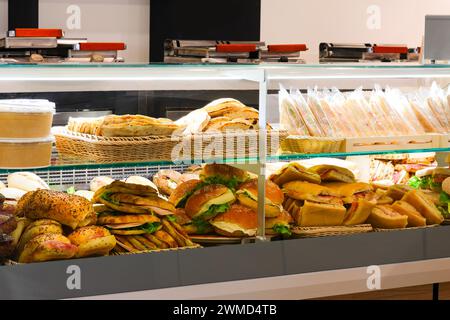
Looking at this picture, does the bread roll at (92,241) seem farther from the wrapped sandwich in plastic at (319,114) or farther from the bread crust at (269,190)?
the wrapped sandwich in plastic at (319,114)

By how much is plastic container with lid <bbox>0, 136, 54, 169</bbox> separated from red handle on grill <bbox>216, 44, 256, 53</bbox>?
9.50 ft

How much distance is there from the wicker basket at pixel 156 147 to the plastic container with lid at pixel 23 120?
14 centimetres

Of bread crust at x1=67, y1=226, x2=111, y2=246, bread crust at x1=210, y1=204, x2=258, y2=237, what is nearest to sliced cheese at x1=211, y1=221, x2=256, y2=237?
bread crust at x1=210, y1=204, x2=258, y2=237

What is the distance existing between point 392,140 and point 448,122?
1.18ft

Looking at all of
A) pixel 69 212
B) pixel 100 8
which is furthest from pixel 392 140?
pixel 100 8

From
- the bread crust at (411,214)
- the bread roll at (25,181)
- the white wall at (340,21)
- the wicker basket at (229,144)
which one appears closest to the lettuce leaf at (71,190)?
the bread roll at (25,181)

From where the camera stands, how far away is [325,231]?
318cm

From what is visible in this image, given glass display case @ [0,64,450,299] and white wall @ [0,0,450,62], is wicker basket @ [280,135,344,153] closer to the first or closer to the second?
glass display case @ [0,64,450,299]

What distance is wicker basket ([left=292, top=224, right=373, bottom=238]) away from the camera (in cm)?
316

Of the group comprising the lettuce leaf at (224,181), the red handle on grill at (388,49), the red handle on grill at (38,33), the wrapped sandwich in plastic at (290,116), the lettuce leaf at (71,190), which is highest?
the red handle on grill at (38,33)

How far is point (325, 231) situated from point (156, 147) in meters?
0.80

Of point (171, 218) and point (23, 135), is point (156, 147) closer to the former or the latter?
A: point (171, 218)

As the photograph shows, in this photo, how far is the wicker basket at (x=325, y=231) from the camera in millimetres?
3159

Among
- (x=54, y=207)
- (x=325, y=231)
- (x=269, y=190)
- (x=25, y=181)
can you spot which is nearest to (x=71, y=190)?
(x=25, y=181)
